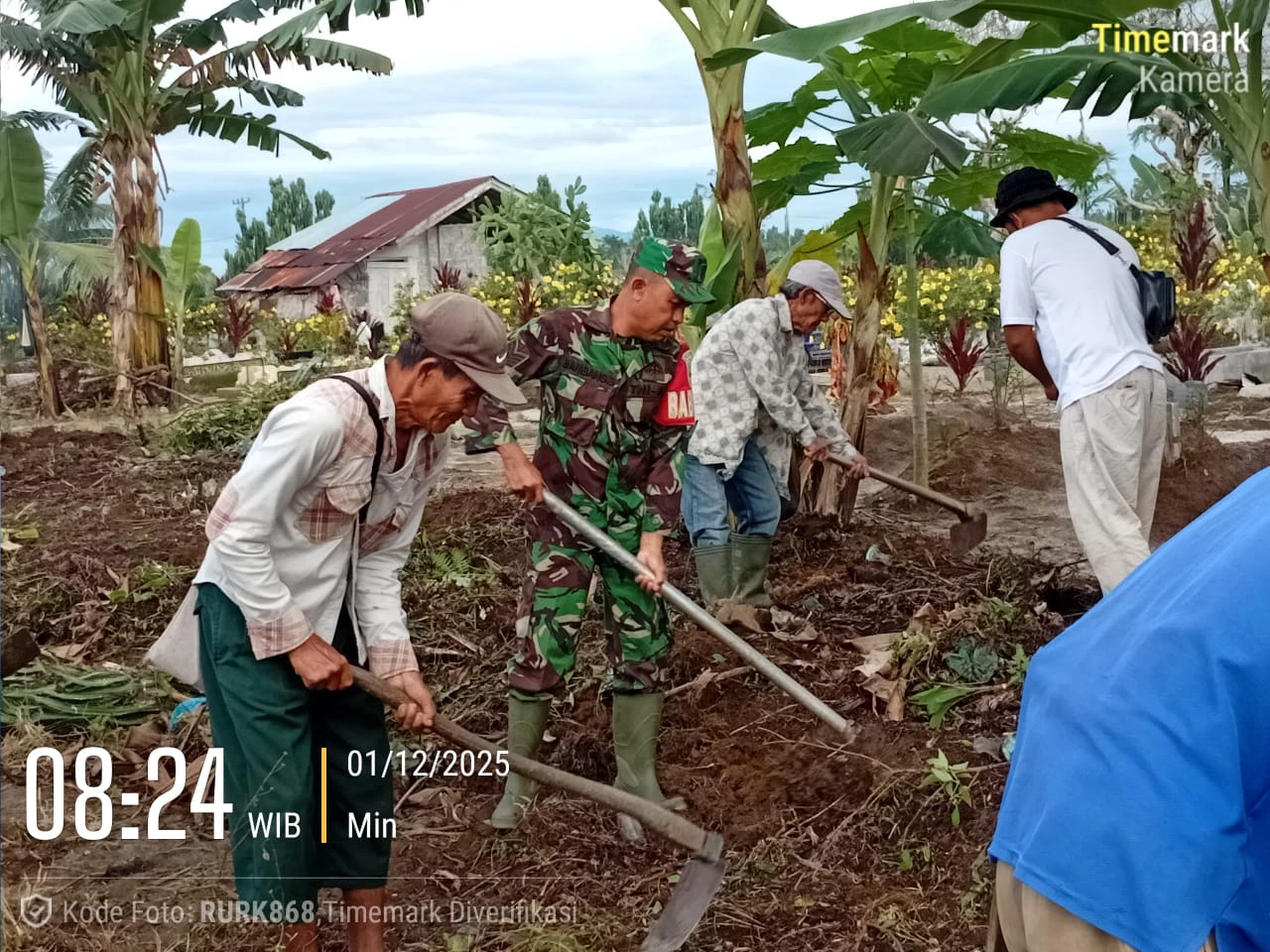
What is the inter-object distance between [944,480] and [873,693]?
3776mm

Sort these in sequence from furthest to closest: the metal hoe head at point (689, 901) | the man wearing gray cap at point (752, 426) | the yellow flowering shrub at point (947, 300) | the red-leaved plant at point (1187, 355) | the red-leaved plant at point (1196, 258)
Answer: the yellow flowering shrub at point (947, 300)
the red-leaved plant at point (1196, 258)
the red-leaved plant at point (1187, 355)
the man wearing gray cap at point (752, 426)
the metal hoe head at point (689, 901)

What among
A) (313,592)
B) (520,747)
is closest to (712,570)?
(520,747)

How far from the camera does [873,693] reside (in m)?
4.24

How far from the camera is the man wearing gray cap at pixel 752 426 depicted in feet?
17.2

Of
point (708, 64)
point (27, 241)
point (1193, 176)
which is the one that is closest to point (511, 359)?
point (708, 64)

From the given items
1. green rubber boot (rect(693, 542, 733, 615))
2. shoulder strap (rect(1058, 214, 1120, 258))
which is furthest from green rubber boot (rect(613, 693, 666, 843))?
shoulder strap (rect(1058, 214, 1120, 258))

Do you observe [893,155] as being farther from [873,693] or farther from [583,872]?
[583,872]

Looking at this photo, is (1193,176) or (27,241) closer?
(27,241)

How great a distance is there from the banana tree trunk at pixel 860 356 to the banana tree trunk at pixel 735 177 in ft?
1.70

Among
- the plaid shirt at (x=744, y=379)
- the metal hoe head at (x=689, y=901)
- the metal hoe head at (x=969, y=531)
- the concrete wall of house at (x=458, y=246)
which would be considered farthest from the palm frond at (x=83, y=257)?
the metal hoe head at (x=689, y=901)

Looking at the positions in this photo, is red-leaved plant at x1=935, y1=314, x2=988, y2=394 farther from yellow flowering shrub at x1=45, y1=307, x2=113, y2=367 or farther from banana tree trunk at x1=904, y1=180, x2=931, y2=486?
yellow flowering shrub at x1=45, y1=307, x2=113, y2=367

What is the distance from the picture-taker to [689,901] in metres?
2.97

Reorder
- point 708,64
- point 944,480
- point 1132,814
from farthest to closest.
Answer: point 944,480 → point 708,64 → point 1132,814

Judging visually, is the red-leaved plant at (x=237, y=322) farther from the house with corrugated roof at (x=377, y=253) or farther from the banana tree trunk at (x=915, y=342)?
the banana tree trunk at (x=915, y=342)
